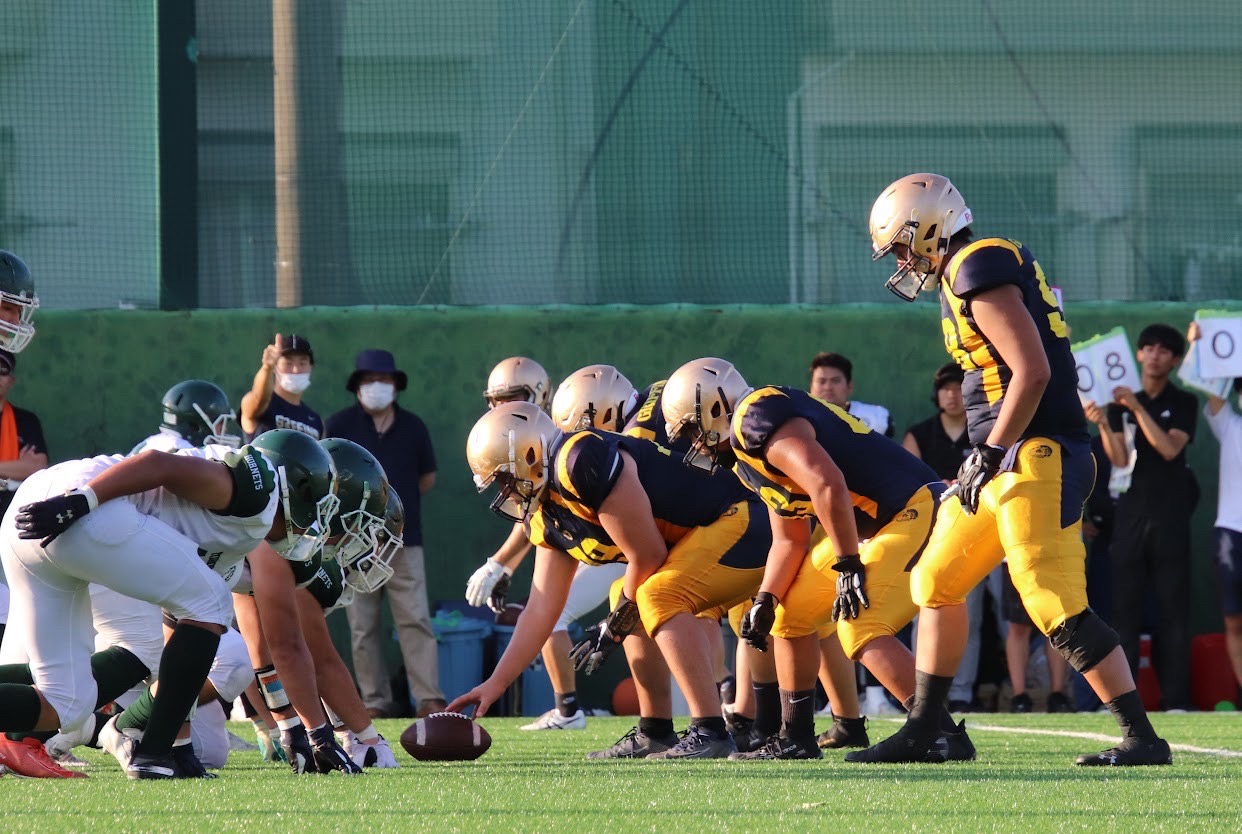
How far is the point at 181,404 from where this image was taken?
6.71m

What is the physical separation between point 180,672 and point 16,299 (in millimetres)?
1565

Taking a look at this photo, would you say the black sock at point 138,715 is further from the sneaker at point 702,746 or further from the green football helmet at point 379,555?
the sneaker at point 702,746

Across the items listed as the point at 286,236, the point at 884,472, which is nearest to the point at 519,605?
the point at 286,236

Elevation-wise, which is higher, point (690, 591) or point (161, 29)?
point (161, 29)

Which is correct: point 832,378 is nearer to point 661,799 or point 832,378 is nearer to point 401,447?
point 401,447

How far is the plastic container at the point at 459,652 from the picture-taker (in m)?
10.9

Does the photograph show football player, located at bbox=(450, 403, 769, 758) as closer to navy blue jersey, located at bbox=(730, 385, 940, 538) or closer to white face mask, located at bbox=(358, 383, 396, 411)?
navy blue jersey, located at bbox=(730, 385, 940, 538)

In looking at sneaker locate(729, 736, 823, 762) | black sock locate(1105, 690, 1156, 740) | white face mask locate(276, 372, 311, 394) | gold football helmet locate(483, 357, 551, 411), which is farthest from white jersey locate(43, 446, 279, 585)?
white face mask locate(276, 372, 311, 394)

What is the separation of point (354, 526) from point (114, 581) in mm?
915

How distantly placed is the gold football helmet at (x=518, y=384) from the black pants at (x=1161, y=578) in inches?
152

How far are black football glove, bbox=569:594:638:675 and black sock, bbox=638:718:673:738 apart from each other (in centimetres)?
36

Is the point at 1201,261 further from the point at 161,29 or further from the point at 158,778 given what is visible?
the point at 158,778

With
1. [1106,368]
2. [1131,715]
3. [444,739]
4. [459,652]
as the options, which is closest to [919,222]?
[1131,715]

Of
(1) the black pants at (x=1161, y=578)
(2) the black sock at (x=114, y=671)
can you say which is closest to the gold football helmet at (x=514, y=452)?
(2) the black sock at (x=114, y=671)
